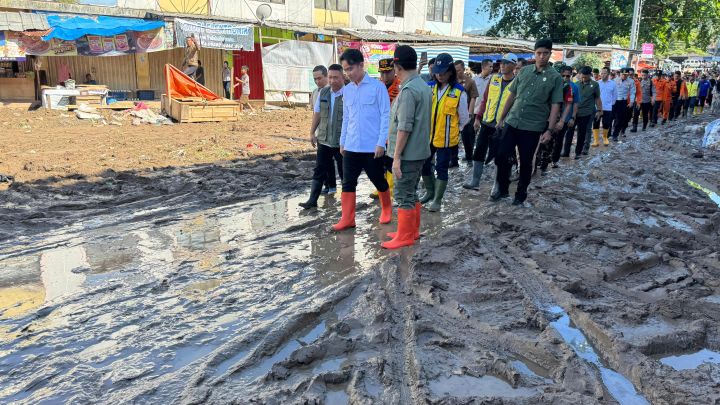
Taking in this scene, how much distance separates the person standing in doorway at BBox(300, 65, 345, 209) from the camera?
21.2 feet

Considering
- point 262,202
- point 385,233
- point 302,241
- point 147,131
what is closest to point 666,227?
point 385,233

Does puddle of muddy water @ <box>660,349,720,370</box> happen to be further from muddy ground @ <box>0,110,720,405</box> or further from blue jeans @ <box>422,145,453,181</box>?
blue jeans @ <box>422,145,453,181</box>

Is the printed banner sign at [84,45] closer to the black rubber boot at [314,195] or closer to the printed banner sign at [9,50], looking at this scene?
the printed banner sign at [9,50]

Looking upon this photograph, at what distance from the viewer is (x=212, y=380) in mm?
2965

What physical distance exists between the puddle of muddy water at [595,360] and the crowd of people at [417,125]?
188 cm

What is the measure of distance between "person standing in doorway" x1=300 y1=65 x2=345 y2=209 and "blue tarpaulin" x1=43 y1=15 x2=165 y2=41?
11613mm

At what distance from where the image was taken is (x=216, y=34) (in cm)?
1795

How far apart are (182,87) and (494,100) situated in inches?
414

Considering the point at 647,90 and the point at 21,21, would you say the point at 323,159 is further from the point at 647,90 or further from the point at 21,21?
the point at 647,90

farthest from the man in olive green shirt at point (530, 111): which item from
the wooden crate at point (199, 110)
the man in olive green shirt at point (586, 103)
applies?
the wooden crate at point (199, 110)

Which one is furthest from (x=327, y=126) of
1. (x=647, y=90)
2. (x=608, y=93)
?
(x=647, y=90)

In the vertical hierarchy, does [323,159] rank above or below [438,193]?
above

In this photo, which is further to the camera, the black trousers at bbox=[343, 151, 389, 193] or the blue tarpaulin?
the blue tarpaulin

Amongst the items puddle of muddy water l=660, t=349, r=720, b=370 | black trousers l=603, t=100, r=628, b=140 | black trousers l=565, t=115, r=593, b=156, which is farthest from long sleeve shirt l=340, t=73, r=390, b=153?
black trousers l=603, t=100, r=628, b=140
